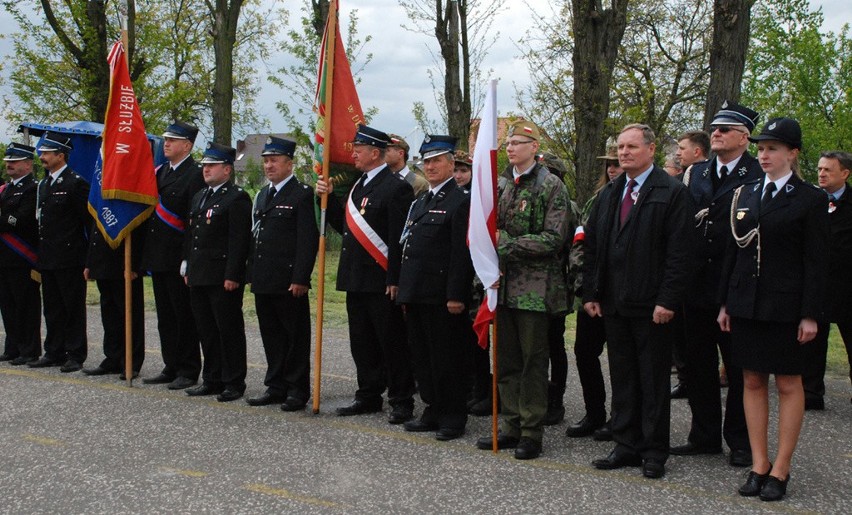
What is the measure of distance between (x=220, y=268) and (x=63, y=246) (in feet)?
7.43

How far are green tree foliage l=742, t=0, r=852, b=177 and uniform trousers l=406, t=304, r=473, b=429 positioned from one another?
636 inches

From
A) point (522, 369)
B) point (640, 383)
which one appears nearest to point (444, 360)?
point (522, 369)

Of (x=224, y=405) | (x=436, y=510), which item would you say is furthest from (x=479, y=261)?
(x=224, y=405)

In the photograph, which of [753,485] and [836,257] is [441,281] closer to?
[753,485]

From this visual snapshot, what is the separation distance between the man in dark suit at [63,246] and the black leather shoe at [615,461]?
5.55m

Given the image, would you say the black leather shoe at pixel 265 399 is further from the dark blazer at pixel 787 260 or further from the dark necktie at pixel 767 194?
the dark necktie at pixel 767 194

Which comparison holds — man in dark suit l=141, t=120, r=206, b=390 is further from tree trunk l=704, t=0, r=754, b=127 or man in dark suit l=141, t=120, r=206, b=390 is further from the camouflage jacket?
tree trunk l=704, t=0, r=754, b=127

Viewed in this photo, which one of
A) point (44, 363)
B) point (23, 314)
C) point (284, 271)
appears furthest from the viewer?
point (23, 314)

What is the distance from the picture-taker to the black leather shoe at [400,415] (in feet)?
21.8

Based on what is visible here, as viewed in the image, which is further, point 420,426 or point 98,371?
point 98,371

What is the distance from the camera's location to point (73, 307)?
8.79 metres

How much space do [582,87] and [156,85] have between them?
2311 centimetres

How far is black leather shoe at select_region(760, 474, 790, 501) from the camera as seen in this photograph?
4820 millimetres

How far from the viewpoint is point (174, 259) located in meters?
7.89
